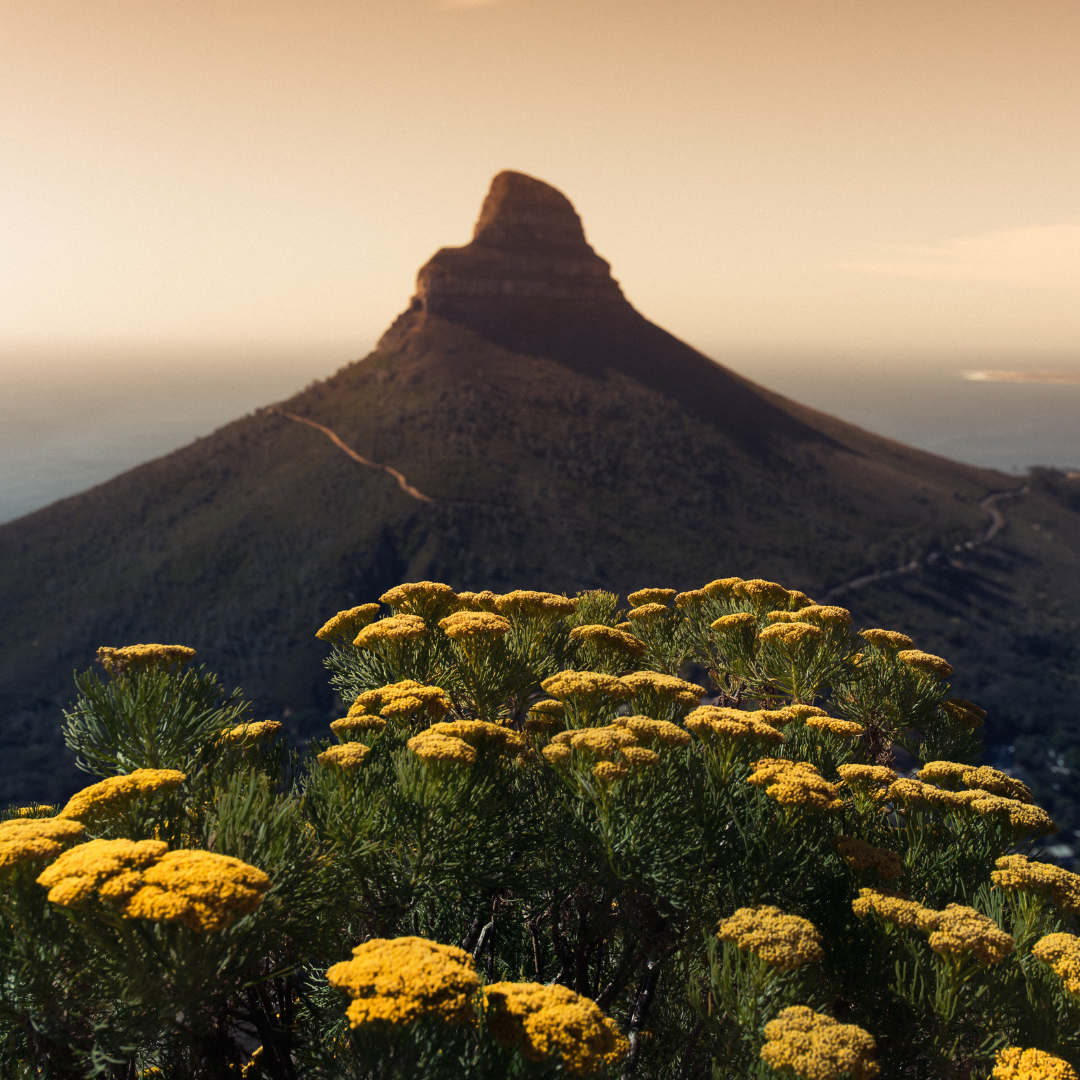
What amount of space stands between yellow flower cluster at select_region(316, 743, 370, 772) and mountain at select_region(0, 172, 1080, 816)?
7260 cm

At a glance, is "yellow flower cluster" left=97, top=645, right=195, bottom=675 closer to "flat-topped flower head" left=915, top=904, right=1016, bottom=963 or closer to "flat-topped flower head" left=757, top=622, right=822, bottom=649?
"flat-topped flower head" left=757, top=622, right=822, bottom=649

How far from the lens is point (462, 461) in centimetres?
10638

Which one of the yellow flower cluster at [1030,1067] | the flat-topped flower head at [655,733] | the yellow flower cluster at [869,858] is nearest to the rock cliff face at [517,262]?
the flat-topped flower head at [655,733]

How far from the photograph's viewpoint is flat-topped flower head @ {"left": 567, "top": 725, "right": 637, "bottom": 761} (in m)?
5.13

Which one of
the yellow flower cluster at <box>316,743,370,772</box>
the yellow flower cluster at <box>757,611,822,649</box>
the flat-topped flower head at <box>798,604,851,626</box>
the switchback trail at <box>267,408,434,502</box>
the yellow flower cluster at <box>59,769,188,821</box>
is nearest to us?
the yellow flower cluster at <box>59,769,188,821</box>

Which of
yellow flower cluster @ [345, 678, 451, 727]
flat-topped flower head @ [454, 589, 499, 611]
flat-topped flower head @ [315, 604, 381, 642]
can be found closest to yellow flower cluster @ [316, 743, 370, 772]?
yellow flower cluster @ [345, 678, 451, 727]

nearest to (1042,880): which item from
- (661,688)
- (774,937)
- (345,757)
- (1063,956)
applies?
(1063,956)

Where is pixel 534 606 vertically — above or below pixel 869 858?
above

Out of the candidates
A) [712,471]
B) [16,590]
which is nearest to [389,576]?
[16,590]

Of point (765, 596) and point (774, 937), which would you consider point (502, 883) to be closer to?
point (774, 937)

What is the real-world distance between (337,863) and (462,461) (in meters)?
103

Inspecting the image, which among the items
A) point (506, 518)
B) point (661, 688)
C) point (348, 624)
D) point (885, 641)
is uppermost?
point (348, 624)

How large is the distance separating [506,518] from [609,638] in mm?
92274

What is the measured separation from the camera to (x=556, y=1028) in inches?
148
